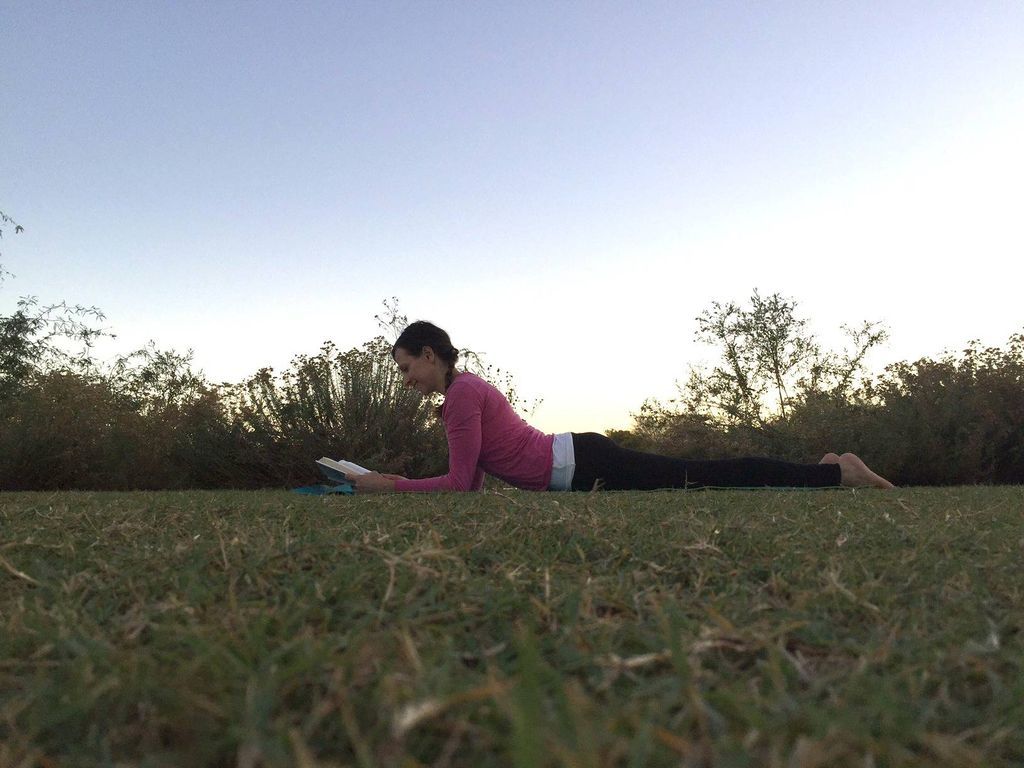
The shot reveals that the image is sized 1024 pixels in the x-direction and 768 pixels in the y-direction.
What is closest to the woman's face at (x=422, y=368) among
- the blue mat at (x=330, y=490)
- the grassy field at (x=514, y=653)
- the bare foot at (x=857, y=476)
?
the blue mat at (x=330, y=490)

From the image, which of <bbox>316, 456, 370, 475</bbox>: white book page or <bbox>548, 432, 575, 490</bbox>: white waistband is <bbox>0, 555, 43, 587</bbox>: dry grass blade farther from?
<bbox>548, 432, 575, 490</bbox>: white waistband

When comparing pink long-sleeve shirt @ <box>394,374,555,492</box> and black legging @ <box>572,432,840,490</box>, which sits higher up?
pink long-sleeve shirt @ <box>394,374,555,492</box>

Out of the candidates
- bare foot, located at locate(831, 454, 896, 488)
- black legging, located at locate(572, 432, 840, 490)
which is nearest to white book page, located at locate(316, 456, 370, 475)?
black legging, located at locate(572, 432, 840, 490)

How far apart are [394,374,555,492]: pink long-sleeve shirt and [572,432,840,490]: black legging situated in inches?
11.6

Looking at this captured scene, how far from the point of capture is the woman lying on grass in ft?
16.8

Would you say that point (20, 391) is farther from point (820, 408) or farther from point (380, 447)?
point (820, 408)

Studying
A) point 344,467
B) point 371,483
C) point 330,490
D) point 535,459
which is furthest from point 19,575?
point 535,459

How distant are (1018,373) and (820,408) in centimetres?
267

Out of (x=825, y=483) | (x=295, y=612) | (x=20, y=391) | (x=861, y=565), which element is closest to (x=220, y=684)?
(x=295, y=612)

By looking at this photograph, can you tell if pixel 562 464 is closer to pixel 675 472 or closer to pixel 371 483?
pixel 675 472

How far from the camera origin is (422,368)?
18.4 ft

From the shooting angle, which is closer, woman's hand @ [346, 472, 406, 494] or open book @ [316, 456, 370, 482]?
woman's hand @ [346, 472, 406, 494]

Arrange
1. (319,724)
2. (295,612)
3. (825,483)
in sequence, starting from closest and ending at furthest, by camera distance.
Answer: (319,724) → (295,612) → (825,483)

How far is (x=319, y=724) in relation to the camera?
67 cm
